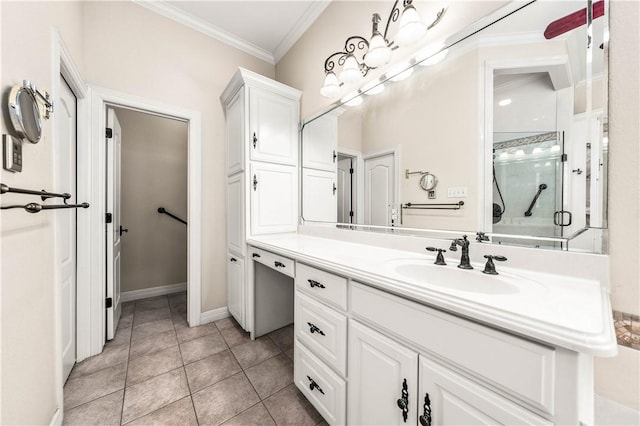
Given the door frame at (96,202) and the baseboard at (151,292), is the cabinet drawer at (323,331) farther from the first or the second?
the baseboard at (151,292)

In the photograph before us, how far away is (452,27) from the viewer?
1202 millimetres

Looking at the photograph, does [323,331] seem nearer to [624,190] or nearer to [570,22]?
[624,190]

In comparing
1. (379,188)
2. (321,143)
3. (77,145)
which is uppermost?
(321,143)

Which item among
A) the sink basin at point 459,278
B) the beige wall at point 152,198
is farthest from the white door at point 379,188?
the beige wall at point 152,198

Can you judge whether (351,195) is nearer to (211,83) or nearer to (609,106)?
(609,106)

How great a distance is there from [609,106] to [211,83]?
8.96 feet

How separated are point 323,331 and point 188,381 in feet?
3.50

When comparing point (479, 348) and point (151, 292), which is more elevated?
point (479, 348)

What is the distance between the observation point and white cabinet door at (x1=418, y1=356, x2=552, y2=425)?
0.56 m

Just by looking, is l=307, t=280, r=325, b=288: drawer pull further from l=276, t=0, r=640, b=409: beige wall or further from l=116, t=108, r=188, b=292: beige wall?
l=116, t=108, r=188, b=292: beige wall

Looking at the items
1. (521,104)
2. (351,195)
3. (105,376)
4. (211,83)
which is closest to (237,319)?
(105,376)

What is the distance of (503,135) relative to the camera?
1051 millimetres

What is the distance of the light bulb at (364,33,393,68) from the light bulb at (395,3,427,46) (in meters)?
0.13

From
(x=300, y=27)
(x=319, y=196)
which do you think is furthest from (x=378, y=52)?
(x=300, y=27)
